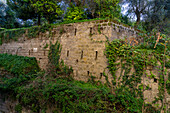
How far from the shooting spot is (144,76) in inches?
186

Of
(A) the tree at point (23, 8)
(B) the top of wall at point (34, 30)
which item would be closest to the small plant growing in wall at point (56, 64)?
(B) the top of wall at point (34, 30)

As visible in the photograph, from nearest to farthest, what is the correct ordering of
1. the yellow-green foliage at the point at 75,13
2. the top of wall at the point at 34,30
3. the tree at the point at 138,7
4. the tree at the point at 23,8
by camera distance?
the top of wall at the point at 34,30, the yellow-green foliage at the point at 75,13, the tree at the point at 23,8, the tree at the point at 138,7

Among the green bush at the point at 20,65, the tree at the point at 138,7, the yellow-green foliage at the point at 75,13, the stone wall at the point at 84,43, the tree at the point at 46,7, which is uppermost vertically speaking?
the tree at the point at 138,7

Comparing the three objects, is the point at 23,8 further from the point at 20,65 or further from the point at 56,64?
the point at 56,64

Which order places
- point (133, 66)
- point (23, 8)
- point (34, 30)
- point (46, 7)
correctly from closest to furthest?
point (133, 66) < point (34, 30) < point (46, 7) < point (23, 8)

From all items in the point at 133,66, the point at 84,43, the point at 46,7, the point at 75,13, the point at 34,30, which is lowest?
the point at 133,66

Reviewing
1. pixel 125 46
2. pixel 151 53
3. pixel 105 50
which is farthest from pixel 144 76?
pixel 105 50

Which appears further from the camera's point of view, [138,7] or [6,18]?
[6,18]

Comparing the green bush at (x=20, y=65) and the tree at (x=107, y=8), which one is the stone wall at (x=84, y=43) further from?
the tree at (x=107, y=8)

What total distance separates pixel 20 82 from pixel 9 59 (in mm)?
2692

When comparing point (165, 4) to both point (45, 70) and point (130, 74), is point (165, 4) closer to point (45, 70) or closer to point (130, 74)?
point (130, 74)

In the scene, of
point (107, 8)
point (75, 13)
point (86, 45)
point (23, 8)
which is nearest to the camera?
point (86, 45)

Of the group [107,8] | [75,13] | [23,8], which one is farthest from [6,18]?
[107,8]

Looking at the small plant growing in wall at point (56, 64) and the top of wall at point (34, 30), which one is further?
the small plant growing in wall at point (56, 64)
